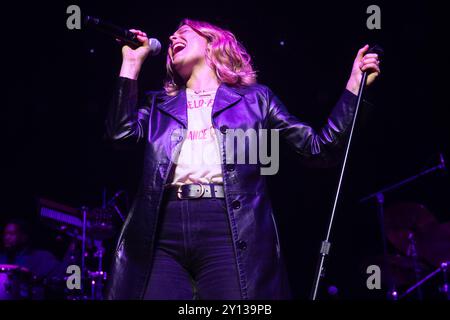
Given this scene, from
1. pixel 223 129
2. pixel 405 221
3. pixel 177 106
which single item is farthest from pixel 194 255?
pixel 405 221

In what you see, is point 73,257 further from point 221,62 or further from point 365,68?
point 365,68

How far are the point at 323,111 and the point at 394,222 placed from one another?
3.98 feet

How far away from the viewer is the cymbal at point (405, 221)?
513 cm

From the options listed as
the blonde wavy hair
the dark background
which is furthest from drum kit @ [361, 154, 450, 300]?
the blonde wavy hair

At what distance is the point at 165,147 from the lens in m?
1.99

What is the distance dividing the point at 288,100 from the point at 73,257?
2529mm

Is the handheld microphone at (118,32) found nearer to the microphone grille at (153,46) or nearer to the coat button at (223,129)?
the microphone grille at (153,46)

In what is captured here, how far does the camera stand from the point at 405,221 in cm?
523

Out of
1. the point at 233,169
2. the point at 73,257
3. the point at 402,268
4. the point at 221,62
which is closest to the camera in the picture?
the point at 233,169

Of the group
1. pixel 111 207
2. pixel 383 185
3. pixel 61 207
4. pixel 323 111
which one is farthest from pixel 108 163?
pixel 383 185

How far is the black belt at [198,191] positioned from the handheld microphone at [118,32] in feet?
1.83

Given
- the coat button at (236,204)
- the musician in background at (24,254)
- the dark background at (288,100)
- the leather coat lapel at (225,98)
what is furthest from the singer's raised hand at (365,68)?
the musician in background at (24,254)

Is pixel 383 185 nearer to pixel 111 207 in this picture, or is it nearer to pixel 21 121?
pixel 111 207
